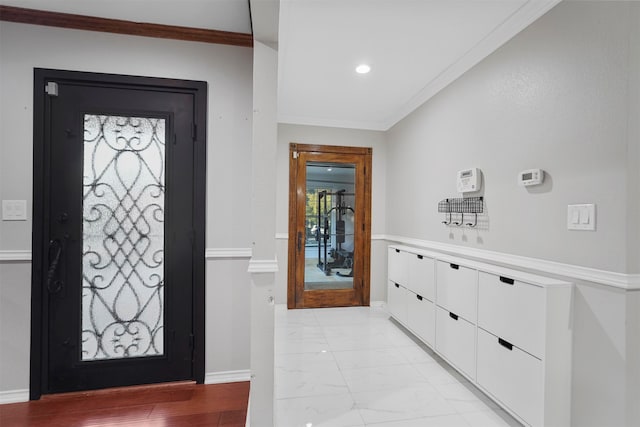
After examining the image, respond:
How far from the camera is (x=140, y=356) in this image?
7.27ft

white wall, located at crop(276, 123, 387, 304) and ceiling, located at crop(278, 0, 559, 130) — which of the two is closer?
ceiling, located at crop(278, 0, 559, 130)

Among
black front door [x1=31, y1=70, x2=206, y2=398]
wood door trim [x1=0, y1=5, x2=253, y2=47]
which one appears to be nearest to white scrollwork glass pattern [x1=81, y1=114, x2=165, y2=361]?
black front door [x1=31, y1=70, x2=206, y2=398]

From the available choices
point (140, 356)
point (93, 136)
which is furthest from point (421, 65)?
point (140, 356)

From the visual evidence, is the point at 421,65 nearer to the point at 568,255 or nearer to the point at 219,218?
the point at 568,255

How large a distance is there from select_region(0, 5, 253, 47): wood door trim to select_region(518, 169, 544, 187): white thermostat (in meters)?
2.10

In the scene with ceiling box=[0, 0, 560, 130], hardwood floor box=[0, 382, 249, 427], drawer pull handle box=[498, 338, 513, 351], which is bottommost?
hardwood floor box=[0, 382, 249, 427]

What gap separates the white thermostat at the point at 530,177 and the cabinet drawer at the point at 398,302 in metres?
1.76

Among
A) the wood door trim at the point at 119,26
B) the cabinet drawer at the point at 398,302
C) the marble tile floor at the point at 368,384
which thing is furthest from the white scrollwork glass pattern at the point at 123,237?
the cabinet drawer at the point at 398,302

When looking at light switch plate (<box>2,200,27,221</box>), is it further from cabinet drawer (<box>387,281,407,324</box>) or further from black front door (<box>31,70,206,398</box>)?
cabinet drawer (<box>387,281,407,324</box>)

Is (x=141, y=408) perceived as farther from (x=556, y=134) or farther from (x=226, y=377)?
(x=556, y=134)

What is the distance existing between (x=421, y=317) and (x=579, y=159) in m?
1.91

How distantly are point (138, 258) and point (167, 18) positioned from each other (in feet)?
5.38

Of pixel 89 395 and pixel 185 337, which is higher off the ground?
pixel 185 337

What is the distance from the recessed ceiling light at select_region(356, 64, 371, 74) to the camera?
279 cm
